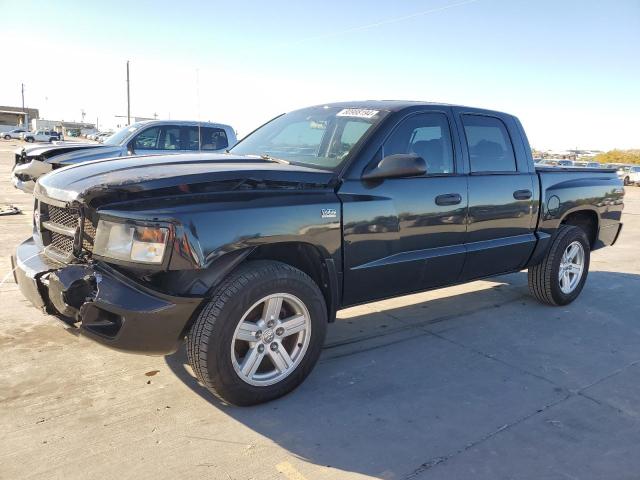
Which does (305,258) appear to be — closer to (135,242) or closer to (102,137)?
(135,242)

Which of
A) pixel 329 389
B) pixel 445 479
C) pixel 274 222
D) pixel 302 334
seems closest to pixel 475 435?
pixel 445 479

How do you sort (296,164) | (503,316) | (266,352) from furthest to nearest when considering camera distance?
A: 1. (503,316)
2. (296,164)
3. (266,352)

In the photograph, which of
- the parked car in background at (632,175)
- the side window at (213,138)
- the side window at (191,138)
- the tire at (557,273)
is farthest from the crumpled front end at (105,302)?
the parked car in background at (632,175)

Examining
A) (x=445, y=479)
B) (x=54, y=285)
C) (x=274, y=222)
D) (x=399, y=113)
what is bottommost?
(x=445, y=479)

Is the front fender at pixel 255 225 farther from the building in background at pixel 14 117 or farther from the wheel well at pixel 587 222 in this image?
the building in background at pixel 14 117

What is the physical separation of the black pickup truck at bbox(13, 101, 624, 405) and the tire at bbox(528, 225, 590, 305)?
71 centimetres

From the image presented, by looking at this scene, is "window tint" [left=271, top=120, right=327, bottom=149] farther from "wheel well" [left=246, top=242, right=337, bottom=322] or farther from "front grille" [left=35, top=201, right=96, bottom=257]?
"front grille" [left=35, top=201, right=96, bottom=257]

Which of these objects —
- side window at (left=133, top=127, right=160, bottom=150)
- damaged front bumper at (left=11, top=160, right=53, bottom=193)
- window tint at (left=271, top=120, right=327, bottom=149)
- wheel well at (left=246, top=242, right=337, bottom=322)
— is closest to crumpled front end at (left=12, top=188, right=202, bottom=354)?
wheel well at (left=246, top=242, right=337, bottom=322)

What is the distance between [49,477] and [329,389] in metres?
1.66

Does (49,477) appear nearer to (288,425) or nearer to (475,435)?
(288,425)

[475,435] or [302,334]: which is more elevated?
[302,334]

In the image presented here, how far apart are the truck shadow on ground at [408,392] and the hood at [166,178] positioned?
1.33 meters

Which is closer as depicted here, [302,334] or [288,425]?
[288,425]

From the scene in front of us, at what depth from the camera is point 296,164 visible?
3801mm
